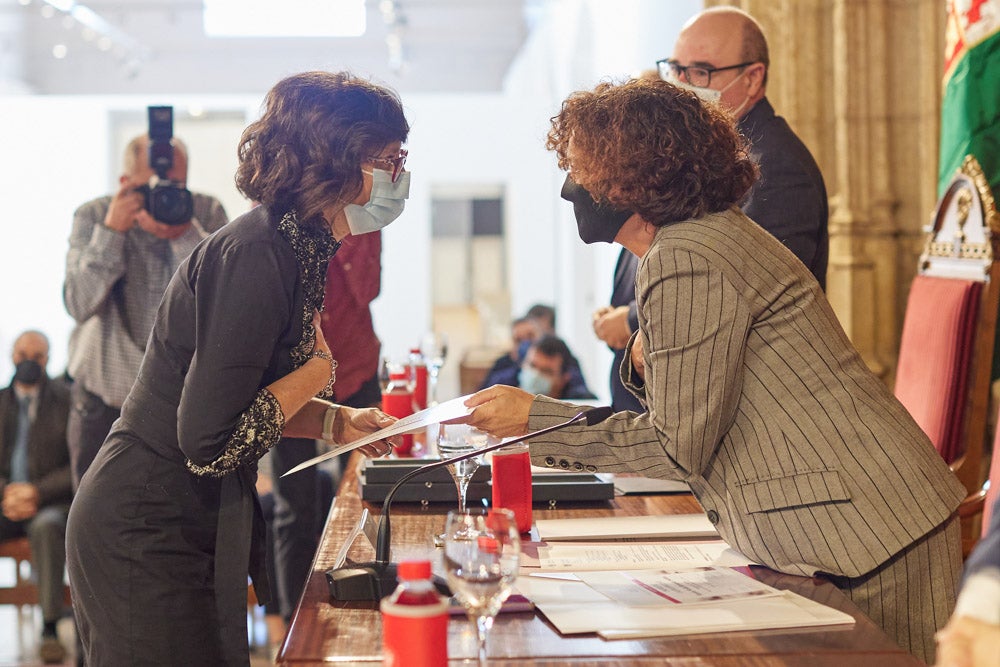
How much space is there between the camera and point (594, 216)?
163 cm

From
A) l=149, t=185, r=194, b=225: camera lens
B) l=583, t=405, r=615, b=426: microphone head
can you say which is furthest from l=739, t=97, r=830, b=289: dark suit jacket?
l=149, t=185, r=194, b=225: camera lens

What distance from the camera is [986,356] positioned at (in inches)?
100

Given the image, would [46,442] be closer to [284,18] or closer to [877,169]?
[877,169]

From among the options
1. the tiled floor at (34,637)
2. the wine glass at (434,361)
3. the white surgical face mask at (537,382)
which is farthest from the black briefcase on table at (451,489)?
the white surgical face mask at (537,382)

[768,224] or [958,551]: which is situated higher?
[768,224]

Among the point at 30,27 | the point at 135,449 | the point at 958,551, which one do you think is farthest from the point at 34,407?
the point at 30,27

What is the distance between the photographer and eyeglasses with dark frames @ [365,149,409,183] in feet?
5.62

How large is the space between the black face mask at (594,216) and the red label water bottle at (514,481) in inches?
14.2

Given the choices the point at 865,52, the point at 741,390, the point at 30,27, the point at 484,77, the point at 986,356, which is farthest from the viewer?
the point at 484,77

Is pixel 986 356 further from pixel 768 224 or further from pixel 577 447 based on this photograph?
pixel 577 447

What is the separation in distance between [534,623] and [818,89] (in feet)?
10.1

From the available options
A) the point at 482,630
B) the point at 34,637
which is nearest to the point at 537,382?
the point at 34,637

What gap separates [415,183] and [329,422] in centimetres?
862

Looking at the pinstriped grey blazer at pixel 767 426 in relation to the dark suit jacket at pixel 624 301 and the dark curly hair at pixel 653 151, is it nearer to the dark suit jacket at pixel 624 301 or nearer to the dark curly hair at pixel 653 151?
the dark curly hair at pixel 653 151
